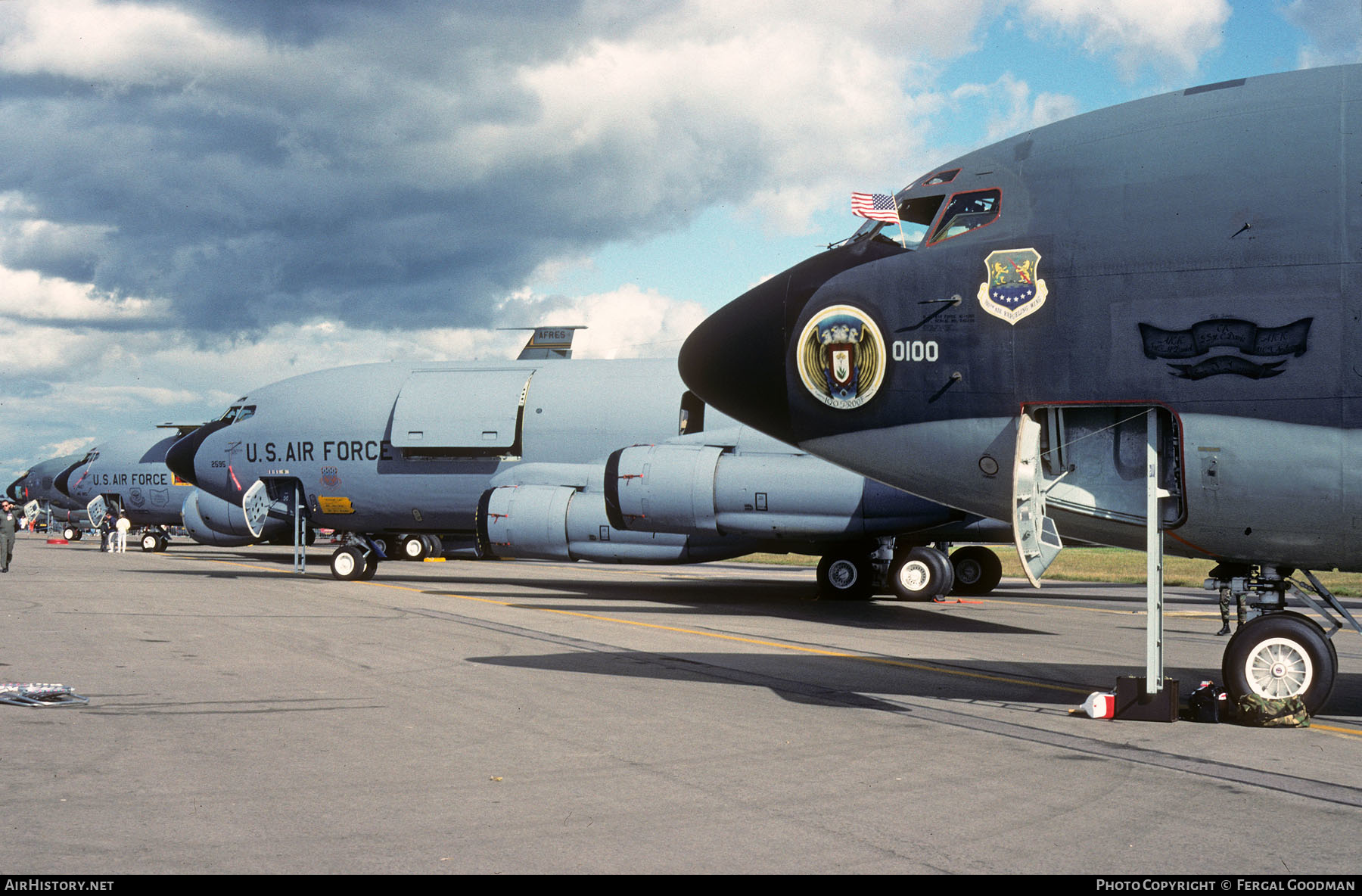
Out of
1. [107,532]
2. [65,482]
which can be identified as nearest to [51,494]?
[65,482]

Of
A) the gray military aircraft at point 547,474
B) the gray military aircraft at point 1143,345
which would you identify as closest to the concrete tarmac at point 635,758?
the gray military aircraft at point 1143,345

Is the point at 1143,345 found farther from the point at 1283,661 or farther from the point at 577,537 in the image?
the point at 577,537

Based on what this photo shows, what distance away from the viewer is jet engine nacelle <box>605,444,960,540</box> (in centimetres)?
1998

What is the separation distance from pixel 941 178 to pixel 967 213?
2.26 ft

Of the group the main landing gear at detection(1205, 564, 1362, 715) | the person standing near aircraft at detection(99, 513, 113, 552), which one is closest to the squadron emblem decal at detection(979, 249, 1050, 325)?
the main landing gear at detection(1205, 564, 1362, 715)

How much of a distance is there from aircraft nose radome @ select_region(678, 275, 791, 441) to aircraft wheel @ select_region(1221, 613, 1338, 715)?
4.65 meters

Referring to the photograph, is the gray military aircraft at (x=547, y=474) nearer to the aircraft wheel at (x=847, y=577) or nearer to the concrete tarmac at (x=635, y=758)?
the aircraft wheel at (x=847, y=577)

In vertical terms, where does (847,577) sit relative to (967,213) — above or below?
below

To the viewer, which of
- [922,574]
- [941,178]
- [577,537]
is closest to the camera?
[941,178]

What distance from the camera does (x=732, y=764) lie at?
743cm

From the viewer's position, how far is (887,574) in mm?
22609

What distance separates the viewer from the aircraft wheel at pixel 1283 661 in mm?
9195

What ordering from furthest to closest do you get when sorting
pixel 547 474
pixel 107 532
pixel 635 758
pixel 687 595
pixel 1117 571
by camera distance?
pixel 107 532
pixel 1117 571
pixel 687 595
pixel 547 474
pixel 635 758

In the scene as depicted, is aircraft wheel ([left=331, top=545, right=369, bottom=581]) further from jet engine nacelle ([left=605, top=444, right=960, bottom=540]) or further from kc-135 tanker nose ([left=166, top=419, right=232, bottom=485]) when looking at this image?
jet engine nacelle ([left=605, top=444, right=960, bottom=540])
